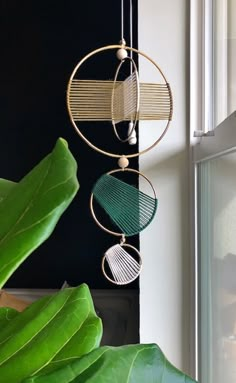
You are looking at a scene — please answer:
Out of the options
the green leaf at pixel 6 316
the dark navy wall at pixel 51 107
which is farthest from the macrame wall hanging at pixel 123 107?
the dark navy wall at pixel 51 107

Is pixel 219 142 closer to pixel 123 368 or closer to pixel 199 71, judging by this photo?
pixel 199 71

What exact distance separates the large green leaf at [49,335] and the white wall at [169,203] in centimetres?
94

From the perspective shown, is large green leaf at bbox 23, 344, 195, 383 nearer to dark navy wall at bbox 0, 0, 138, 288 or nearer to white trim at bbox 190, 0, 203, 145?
white trim at bbox 190, 0, 203, 145

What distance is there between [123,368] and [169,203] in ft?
3.33

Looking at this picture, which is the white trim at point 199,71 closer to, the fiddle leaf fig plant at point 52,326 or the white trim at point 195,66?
the white trim at point 195,66

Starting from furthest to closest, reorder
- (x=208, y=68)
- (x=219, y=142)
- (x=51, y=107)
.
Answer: (x=51, y=107)
(x=208, y=68)
(x=219, y=142)

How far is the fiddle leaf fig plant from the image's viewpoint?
0.84 feet

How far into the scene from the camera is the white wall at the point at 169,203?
4.20 feet

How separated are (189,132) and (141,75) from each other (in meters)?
0.19

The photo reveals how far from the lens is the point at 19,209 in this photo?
10.7 inches

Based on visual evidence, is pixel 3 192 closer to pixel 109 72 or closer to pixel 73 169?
pixel 73 169

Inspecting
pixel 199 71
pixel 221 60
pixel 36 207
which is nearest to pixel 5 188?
pixel 36 207

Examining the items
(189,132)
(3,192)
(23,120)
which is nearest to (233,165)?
(189,132)

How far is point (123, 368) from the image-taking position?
0.30 meters
